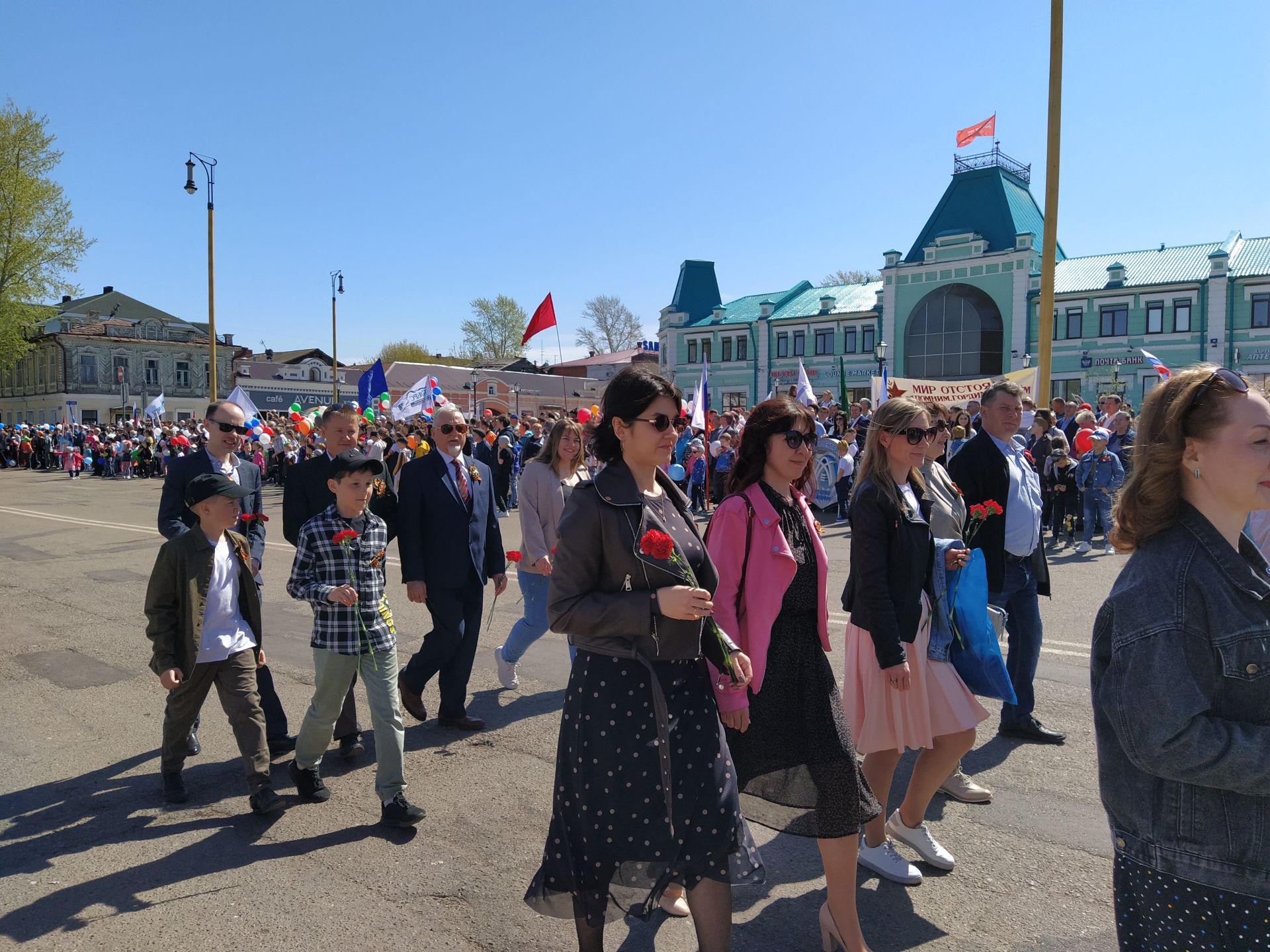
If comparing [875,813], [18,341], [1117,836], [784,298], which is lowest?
[875,813]

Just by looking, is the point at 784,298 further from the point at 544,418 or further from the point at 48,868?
the point at 48,868

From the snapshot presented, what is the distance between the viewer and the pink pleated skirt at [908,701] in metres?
3.41

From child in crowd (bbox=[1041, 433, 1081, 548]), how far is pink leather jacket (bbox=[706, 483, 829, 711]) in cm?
→ 1183

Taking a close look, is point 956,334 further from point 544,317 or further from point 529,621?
point 529,621

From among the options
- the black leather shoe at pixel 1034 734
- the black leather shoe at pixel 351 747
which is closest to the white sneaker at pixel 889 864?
the black leather shoe at pixel 1034 734

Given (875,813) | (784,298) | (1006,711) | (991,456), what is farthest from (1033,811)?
(784,298)

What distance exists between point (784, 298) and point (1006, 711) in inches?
2065

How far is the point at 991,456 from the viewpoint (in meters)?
4.85

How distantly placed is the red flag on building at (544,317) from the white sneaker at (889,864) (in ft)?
54.4

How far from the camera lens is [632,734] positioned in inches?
103

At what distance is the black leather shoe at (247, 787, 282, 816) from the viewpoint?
4.14 m

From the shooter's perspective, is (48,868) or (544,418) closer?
(48,868)

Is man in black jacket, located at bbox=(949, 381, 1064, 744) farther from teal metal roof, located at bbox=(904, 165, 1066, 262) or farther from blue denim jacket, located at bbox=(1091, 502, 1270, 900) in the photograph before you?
teal metal roof, located at bbox=(904, 165, 1066, 262)

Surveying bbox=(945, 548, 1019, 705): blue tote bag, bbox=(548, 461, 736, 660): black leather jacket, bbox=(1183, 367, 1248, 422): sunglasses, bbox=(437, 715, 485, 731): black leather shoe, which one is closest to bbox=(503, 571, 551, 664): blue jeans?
bbox=(437, 715, 485, 731): black leather shoe
